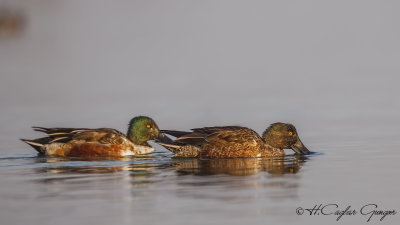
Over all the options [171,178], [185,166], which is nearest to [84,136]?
[185,166]

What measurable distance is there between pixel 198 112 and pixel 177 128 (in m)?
1.79

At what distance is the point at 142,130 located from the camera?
15.9 metres

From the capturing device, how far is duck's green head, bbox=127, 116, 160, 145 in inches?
624

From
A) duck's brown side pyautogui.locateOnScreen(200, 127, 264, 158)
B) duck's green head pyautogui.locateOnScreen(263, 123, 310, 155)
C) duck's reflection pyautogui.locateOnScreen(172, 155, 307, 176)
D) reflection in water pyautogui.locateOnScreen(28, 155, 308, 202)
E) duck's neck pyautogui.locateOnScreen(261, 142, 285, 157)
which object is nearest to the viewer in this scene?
reflection in water pyautogui.locateOnScreen(28, 155, 308, 202)

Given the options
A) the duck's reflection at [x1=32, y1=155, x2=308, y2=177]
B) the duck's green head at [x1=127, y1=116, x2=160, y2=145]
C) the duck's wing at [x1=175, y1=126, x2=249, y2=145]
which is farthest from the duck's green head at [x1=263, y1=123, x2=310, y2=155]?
the duck's green head at [x1=127, y1=116, x2=160, y2=145]

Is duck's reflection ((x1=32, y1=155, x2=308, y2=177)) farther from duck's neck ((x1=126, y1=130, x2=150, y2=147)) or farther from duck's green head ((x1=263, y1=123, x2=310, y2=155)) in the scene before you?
duck's neck ((x1=126, y1=130, x2=150, y2=147))

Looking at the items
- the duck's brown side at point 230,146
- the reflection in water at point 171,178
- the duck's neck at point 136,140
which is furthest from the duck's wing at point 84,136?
the duck's brown side at point 230,146

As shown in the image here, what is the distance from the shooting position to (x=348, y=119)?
18703mm

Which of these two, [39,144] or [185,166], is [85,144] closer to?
[39,144]

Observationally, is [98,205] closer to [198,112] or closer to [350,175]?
[350,175]

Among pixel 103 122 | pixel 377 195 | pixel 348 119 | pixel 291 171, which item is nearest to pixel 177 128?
pixel 103 122

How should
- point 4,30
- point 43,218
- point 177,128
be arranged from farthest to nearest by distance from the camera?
point 4,30, point 177,128, point 43,218

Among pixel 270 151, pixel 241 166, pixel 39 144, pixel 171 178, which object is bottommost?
pixel 171 178

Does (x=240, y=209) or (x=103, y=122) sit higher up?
(x=103, y=122)
